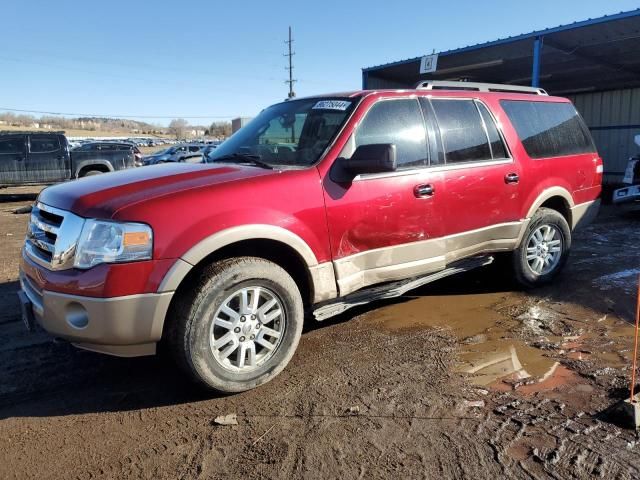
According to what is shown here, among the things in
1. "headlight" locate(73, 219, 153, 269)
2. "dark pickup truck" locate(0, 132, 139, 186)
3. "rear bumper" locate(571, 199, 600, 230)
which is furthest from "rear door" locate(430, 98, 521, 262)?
"dark pickup truck" locate(0, 132, 139, 186)

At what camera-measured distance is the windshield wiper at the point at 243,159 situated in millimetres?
3898

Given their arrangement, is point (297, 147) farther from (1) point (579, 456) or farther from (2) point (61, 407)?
(1) point (579, 456)

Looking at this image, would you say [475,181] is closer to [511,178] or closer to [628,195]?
[511,178]

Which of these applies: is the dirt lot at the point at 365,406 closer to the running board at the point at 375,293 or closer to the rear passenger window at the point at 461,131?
the running board at the point at 375,293

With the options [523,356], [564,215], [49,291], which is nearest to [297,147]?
[49,291]

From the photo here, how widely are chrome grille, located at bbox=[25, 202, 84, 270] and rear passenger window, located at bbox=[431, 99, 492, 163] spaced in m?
2.97

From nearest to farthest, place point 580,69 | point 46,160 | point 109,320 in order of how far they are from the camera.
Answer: point 109,320 → point 580,69 → point 46,160

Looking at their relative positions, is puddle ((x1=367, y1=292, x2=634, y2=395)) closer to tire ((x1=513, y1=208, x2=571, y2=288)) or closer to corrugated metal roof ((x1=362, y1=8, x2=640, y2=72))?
tire ((x1=513, y1=208, x2=571, y2=288))

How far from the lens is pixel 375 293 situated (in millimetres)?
4117

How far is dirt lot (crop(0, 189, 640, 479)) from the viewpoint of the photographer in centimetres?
269

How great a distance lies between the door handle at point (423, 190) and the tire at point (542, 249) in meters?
1.55

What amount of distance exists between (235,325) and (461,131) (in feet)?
8.94

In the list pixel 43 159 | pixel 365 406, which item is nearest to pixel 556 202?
pixel 365 406

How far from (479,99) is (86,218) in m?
3.69
